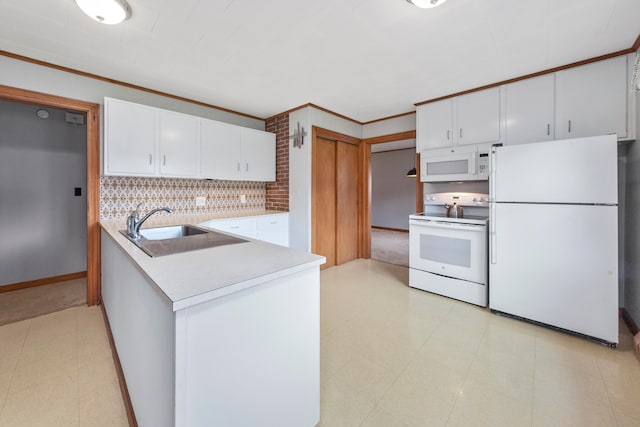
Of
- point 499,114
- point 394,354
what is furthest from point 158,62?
point 499,114

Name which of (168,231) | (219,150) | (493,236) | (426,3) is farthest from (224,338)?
(219,150)

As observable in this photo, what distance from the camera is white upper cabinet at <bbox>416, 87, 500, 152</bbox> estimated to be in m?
2.99

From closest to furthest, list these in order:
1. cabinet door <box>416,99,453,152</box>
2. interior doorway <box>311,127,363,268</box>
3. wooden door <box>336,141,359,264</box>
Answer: cabinet door <box>416,99,453,152</box>, interior doorway <box>311,127,363,268</box>, wooden door <box>336,141,359,264</box>

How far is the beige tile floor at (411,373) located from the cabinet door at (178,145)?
1678 mm

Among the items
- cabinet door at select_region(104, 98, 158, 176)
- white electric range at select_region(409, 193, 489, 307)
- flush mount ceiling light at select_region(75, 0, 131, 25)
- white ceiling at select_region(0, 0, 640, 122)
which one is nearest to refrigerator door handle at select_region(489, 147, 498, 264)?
white electric range at select_region(409, 193, 489, 307)

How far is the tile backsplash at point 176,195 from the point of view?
2.92 m

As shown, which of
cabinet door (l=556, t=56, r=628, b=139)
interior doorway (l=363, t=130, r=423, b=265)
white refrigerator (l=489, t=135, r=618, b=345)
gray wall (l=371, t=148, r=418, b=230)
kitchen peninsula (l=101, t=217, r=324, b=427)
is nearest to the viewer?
kitchen peninsula (l=101, t=217, r=324, b=427)

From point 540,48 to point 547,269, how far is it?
1896mm

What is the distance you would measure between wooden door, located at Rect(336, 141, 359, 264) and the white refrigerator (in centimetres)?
222

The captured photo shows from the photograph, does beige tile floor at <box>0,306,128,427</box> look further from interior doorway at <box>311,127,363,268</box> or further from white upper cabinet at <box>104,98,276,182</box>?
interior doorway at <box>311,127,363,268</box>

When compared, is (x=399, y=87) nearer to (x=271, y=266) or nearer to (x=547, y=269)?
(x=547, y=269)

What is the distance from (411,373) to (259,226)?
2.44 metres

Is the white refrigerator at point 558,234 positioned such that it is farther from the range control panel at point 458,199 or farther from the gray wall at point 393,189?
the gray wall at point 393,189

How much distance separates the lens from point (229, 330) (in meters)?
0.98
